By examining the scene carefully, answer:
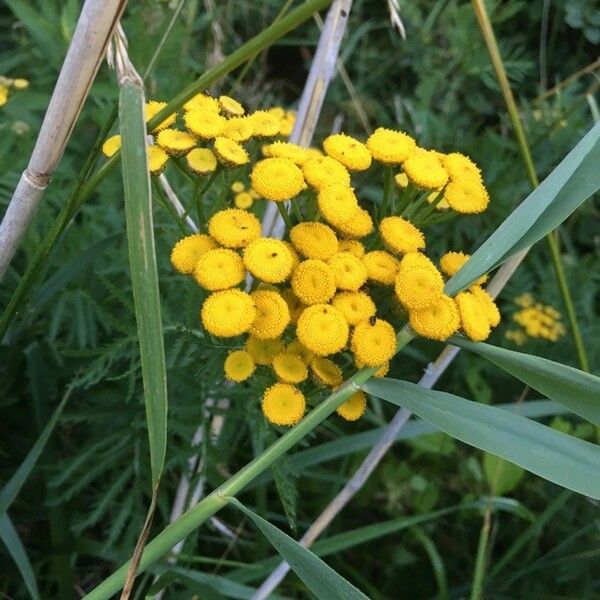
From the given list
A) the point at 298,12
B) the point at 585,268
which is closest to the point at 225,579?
the point at 298,12

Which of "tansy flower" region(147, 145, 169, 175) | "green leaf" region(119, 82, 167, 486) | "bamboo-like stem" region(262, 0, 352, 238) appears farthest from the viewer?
"bamboo-like stem" region(262, 0, 352, 238)

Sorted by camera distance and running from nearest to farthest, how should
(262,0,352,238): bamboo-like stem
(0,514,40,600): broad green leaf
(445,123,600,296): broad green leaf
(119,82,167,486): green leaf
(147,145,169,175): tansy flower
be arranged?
(119,82,167,486): green leaf, (445,123,600,296): broad green leaf, (147,145,169,175): tansy flower, (0,514,40,600): broad green leaf, (262,0,352,238): bamboo-like stem

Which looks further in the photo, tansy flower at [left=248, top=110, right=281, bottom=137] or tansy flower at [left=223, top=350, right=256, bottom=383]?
tansy flower at [left=248, top=110, right=281, bottom=137]

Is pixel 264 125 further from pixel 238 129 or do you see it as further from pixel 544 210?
pixel 544 210

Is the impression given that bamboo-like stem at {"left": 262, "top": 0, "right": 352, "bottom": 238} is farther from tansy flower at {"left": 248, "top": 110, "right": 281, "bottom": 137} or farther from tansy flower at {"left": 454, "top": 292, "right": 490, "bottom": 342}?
tansy flower at {"left": 454, "top": 292, "right": 490, "bottom": 342}

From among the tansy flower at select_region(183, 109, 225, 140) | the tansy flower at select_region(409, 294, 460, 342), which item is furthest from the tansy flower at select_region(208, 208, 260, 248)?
the tansy flower at select_region(409, 294, 460, 342)

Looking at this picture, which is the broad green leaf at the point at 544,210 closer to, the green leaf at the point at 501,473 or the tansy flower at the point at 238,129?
the tansy flower at the point at 238,129

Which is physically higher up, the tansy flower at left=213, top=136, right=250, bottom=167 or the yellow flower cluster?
the tansy flower at left=213, top=136, right=250, bottom=167

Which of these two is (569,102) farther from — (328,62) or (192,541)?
(192,541)
